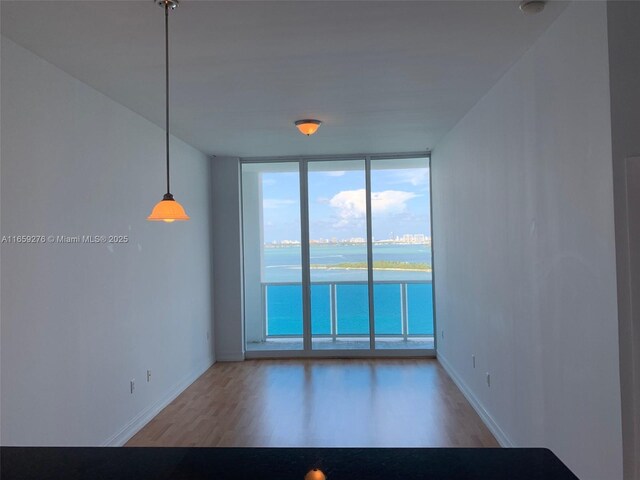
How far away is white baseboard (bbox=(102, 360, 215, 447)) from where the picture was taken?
3.40 m

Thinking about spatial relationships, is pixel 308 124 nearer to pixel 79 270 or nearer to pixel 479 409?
pixel 79 270

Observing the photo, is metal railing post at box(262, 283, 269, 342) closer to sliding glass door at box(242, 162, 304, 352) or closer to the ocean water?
sliding glass door at box(242, 162, 304, 352)

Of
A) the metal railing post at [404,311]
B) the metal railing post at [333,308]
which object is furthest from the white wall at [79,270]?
the metal railing post at [404,311]

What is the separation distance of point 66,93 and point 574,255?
3141 mm

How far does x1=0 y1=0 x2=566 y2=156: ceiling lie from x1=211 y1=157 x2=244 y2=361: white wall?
1.82 metres

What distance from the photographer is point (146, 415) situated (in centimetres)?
391

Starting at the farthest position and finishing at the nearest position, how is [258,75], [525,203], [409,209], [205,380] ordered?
[409,209] < [205,380] < [258,75] < [525,203]

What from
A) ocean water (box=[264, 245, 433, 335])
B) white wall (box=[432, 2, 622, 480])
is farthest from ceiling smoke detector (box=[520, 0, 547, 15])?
ocean water (box=[264, 245, 433, 335])

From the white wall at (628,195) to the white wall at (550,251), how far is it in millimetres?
40

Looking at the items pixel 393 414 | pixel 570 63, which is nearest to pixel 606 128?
pixel 570 63

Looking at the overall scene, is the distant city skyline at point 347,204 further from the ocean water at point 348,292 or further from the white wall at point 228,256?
the white wall at point 228,256

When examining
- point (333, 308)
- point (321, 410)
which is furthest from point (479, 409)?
point (333, 308)

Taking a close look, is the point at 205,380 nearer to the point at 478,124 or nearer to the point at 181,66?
the point at 181,66

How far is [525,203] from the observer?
2.75 m
